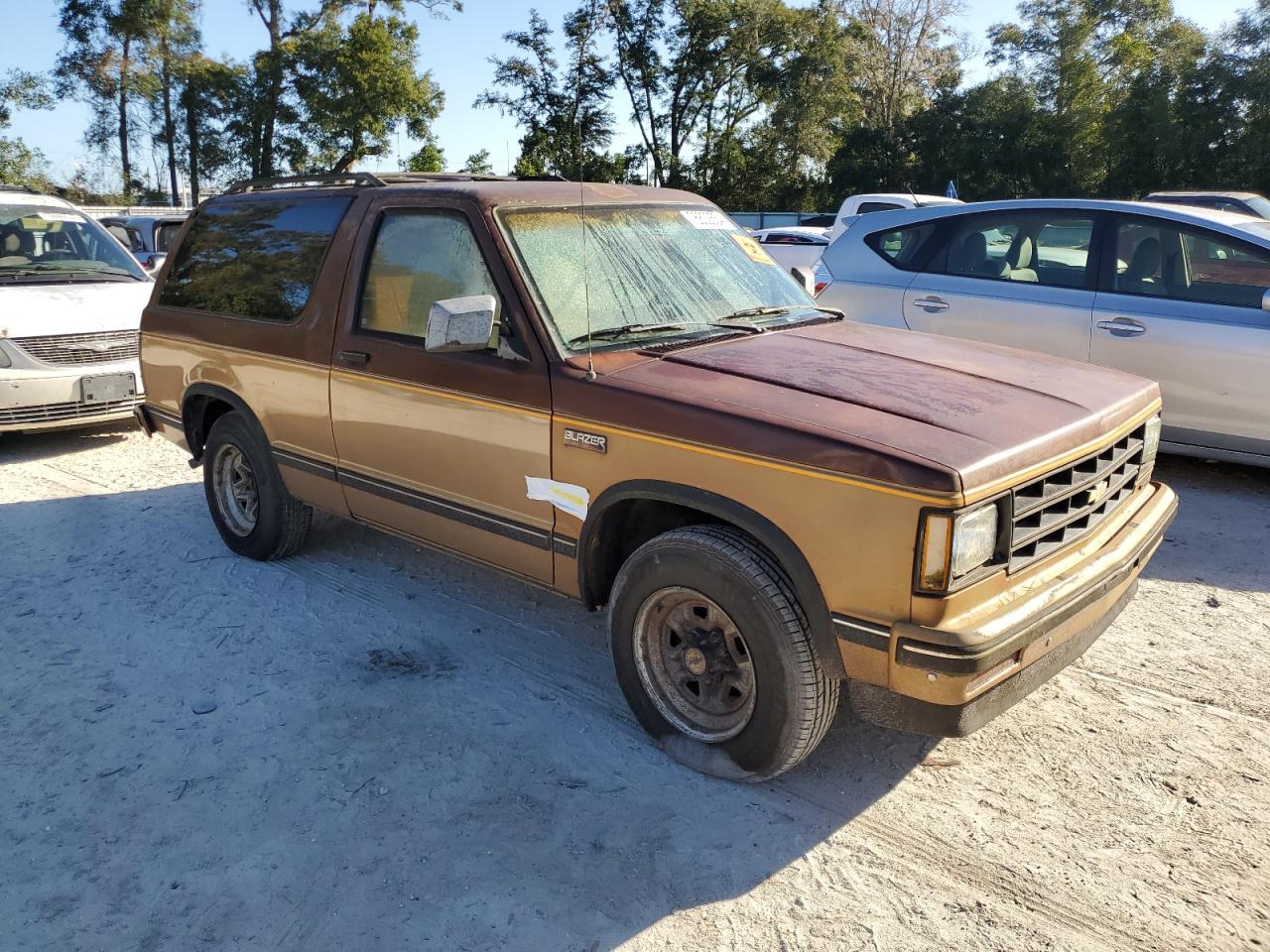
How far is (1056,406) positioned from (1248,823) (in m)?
1.41

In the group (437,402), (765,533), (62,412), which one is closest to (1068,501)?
(765,533)

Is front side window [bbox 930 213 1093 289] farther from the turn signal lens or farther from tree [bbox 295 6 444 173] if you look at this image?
tree [bbox 295 6 444 173]

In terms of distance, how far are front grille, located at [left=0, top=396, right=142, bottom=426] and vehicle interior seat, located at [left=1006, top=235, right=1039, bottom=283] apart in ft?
21.3

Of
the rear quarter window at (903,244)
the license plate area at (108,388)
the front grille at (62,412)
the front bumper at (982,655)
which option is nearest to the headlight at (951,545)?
the front bumper at (982,655)

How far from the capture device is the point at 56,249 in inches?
341

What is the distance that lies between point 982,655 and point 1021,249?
4829 millimetres

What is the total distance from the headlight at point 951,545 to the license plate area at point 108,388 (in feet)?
23.1

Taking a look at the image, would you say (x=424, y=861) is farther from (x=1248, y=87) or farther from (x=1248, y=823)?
(x=1248, y=87)

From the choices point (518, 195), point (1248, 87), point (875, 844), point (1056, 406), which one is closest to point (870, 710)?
point (875, 844)

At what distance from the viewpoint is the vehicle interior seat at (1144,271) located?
20.5ft

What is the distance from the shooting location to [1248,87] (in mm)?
29547

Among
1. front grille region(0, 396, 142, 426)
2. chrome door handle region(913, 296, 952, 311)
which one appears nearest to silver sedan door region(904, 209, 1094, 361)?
chrome door handle region(913, 296, 952, 311)

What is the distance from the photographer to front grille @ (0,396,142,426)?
293 inches

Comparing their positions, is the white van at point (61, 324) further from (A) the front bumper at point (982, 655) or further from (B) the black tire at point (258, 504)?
(A) the front bumper at point (982, 655)
